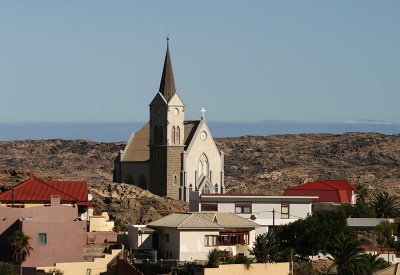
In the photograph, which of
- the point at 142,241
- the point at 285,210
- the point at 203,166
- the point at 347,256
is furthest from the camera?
the point at 203,166

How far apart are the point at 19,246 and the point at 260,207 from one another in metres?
22.5

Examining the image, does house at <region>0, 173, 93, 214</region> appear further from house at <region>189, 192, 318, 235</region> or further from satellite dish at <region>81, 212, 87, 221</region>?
house at <region>189, 192, 318, 235</region>

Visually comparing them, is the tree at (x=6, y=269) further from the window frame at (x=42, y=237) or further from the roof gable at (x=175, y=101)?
the roof gable at (x=175, y=101)

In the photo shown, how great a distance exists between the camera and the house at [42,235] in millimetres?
75438

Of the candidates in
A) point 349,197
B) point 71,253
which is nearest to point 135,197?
point 349,197

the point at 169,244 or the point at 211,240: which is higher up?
the point at 211,240

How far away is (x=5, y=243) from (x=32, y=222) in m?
2.47

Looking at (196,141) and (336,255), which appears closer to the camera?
(336,255)

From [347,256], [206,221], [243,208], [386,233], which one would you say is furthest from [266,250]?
[386,233]

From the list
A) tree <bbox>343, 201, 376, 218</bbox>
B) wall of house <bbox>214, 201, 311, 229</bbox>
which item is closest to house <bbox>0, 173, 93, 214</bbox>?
wall of house <bbox>214, 201, 311, 229</bbox>

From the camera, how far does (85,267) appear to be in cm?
7344

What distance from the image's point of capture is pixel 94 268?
74.2 m

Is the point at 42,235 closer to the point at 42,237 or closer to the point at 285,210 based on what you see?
the point at 42,237

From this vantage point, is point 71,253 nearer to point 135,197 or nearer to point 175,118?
point 135,197
